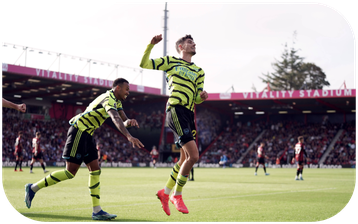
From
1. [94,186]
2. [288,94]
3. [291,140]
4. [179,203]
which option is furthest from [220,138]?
[179,203]

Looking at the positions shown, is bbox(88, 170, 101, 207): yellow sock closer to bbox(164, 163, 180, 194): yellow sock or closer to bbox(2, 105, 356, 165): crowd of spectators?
bbox(164, 163, 180, 194): yellow sock

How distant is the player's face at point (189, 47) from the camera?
6793 millimetres

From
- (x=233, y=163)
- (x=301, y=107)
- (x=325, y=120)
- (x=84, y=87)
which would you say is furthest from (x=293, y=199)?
(x=325, y=120)

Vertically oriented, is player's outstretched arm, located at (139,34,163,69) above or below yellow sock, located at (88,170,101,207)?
above

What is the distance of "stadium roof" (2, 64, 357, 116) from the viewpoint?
113 ft

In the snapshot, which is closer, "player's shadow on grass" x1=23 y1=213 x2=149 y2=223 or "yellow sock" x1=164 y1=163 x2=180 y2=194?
"player's shadow on grass" x1=23 y1=213 x2=149 y2=223

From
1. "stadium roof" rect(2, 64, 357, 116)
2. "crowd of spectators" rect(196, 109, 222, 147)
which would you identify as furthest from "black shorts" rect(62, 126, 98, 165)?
"crowd of spectators" rect(196, 109, 222, 147)

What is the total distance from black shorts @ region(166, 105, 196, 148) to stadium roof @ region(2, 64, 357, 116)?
27574mm

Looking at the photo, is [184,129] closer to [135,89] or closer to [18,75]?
[18,75]

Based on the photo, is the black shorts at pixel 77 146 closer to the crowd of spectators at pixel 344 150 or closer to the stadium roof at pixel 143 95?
the stadium roof at pixel 143 95

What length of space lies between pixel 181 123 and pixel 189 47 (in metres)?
1.32

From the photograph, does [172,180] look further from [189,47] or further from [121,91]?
[189,47]

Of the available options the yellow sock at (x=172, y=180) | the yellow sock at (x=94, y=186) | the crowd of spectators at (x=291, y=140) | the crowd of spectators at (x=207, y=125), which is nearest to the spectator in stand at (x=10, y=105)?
the yellow sock at (x=94, y=186)

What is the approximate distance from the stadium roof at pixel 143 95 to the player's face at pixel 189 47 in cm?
2722
